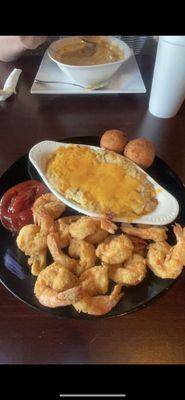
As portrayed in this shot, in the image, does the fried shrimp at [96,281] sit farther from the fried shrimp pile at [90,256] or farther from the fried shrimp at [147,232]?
the fried shrimp at [147,232]

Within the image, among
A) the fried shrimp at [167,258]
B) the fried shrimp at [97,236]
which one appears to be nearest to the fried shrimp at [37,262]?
the fried shrimp at [97,236]

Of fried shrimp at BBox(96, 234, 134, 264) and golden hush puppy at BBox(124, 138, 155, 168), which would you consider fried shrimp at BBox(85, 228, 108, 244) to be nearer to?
fried shrimp at BBox(96, 234, 134, 264)

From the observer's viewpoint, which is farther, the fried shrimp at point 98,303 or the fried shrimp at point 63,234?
the fried shrimp at point 63,234

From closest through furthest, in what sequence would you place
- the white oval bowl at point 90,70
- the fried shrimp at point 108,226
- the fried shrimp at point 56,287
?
the fried shrimp at point 56,287 < the fried shrimp at point 108,226 < the white oval bowl at point 90,70

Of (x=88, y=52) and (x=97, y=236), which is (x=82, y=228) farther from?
(x=88, y=52)

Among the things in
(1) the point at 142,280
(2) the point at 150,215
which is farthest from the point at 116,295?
(2) the point at 150,215

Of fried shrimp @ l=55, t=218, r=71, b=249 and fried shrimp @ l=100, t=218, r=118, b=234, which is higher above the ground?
fried shrimp @ l=100, t=218, r=118, b=234

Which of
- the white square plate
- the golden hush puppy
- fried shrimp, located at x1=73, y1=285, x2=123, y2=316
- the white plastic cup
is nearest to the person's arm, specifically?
the white square plate
